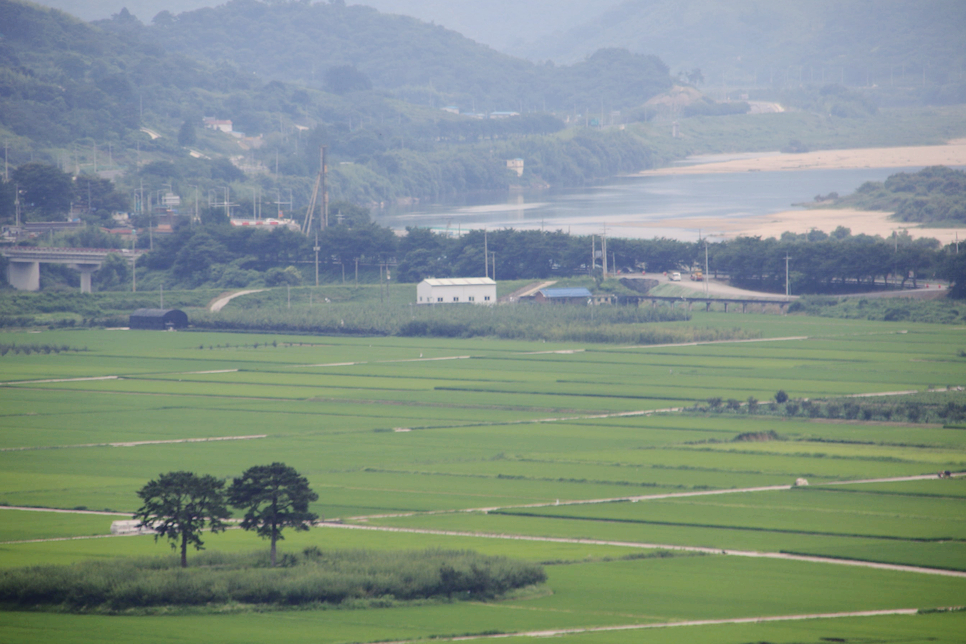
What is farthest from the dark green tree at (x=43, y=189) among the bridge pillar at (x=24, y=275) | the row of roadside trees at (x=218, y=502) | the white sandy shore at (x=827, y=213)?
the row of roadside trees at (x=218, y=502)

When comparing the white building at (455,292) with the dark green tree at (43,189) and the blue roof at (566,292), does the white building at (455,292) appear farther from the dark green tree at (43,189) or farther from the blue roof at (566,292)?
the dark green tree at (43,189)

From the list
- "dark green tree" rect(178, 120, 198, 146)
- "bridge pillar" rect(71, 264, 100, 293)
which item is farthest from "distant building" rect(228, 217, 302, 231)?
"dark green tree" rect(178, 120, 198, 146)

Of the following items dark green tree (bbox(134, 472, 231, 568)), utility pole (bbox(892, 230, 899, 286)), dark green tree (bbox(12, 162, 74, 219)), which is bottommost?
dark green tree (bbox(134, 472, 231, 568))

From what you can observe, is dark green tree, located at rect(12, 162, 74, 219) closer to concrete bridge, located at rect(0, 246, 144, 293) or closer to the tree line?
concrete bridge, located at rect(0, 246, 144, 293)

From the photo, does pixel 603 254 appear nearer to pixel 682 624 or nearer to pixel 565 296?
pixel 565 296

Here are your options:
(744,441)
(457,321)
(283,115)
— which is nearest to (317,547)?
(744,441)

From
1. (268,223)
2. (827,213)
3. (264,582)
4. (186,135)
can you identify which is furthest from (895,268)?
(186,135)

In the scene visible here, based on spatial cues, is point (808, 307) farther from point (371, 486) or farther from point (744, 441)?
point (371, 486)

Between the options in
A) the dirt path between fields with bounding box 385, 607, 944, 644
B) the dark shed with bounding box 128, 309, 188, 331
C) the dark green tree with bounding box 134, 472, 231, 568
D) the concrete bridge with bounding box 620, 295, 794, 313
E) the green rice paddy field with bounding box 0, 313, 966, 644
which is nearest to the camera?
the dirt path between fields with bounding box 385, 607, 944, 644
